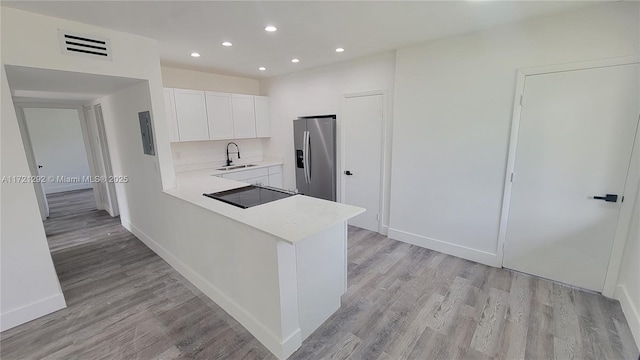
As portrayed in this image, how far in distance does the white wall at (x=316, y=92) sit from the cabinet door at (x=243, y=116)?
16.4 inches

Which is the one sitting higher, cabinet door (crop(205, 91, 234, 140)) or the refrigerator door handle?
cabinet door (crop(205, 91, 234, 140))

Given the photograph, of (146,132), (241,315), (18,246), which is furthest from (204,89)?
(241,315)

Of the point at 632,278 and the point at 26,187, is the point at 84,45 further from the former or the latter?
the point at 632,278

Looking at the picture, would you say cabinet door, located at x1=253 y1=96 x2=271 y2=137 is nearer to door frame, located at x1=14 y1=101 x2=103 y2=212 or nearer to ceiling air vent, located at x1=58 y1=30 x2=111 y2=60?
ceiling air vent, located at x1=58 y1=30 x2=111 y2=60

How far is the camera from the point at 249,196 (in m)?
2.57

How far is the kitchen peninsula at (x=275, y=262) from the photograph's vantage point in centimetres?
174

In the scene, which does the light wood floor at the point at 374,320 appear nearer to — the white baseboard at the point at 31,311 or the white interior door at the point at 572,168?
the white baseboard at the point at 31,311

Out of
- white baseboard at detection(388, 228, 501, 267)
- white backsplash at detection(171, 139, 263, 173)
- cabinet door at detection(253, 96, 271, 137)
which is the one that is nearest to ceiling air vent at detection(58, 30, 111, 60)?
white backsplash at detection(171, 139, 263, 173)

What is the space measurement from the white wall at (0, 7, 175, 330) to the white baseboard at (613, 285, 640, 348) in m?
4.67

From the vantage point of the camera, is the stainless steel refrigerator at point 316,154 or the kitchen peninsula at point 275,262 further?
the stainless steel refrigerator at point 316,154

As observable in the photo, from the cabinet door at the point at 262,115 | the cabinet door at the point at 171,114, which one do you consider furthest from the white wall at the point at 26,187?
the cabinet door at the point at 262,115

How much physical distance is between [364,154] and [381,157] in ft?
0.93

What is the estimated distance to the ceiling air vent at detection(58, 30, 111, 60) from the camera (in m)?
2.18

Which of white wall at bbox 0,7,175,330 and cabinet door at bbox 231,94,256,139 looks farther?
cabinet door at bbox 231,94,256,139
